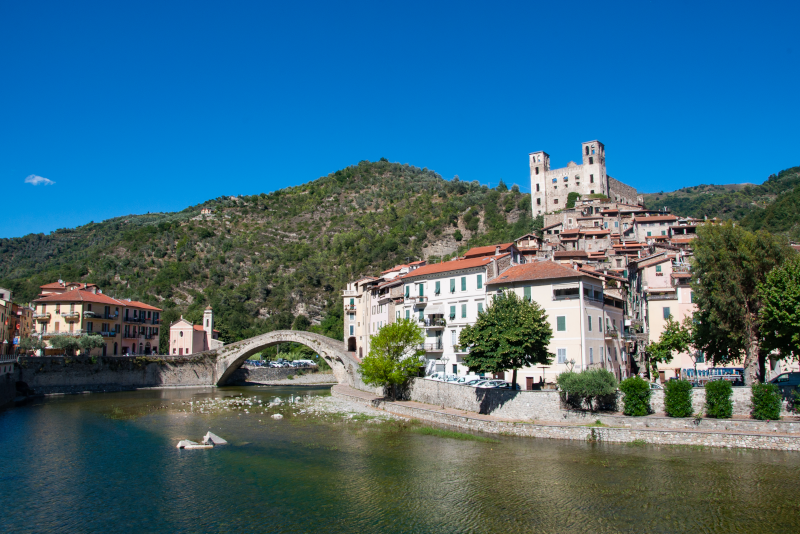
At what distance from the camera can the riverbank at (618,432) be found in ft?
72.1

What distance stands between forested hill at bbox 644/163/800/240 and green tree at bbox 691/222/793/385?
43.8 metres

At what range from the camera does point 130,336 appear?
59562 mm

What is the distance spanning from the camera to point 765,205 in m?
101

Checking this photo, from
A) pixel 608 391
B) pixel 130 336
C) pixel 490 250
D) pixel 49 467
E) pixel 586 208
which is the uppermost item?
pixel 586 208

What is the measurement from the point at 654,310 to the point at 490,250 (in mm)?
12025

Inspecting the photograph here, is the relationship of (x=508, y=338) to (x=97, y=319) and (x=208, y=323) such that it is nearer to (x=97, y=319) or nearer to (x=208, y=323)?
(x=97, y=319)

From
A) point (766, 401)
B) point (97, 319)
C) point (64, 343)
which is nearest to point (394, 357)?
point (766, 401)

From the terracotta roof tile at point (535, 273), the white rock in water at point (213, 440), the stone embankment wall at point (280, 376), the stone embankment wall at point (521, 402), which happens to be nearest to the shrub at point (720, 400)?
the stone embankment wall at point (521, 402)

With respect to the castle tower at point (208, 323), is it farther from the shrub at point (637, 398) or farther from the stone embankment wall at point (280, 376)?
the shrub at point (637, 398)

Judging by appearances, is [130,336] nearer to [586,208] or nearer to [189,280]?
[189,280]

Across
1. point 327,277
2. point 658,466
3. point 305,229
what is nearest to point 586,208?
point 327,277

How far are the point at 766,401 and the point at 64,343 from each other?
52.9 meters

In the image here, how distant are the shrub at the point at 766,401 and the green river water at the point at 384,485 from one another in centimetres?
206

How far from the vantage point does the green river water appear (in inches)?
634
